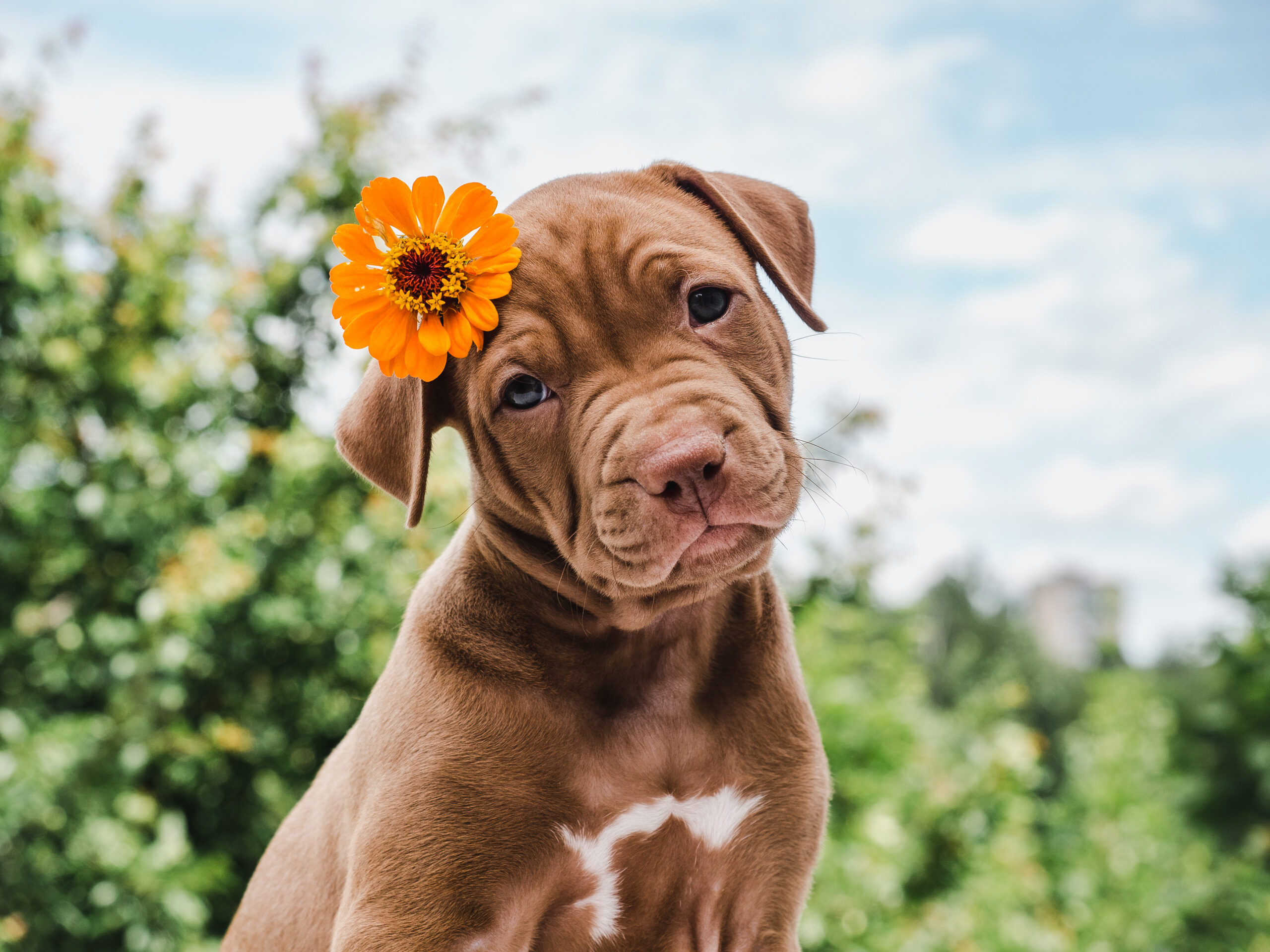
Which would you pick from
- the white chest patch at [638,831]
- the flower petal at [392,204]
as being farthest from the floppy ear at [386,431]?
the white chest patch at [638,831]

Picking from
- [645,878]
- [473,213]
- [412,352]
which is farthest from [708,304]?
[645,878]

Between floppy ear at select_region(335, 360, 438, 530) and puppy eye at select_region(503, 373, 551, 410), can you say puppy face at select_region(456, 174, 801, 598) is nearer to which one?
puppy eye at select_region(503, 373, 551, 410)

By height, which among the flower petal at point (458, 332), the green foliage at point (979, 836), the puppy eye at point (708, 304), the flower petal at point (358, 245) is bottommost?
the green foliage at point (979, 836)

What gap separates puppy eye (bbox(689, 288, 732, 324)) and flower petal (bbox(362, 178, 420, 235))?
Answer: 57cm

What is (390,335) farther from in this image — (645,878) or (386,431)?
(645,878)

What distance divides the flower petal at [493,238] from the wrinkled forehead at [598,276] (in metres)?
0.07

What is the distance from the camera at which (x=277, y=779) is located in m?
5.71

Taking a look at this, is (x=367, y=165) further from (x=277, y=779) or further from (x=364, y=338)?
(x=364, y=338)

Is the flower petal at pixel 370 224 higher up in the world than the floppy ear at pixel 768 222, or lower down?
higher up

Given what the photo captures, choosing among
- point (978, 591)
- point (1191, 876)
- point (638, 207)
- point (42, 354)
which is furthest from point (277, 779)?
point (978, 591)

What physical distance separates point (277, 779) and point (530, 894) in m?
3.92

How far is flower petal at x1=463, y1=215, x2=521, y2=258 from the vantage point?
7.06 ft

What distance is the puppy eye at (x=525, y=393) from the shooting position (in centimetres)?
223

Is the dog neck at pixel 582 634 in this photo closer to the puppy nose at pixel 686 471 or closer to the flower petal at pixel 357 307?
the puppy nose at pixel 686 471
